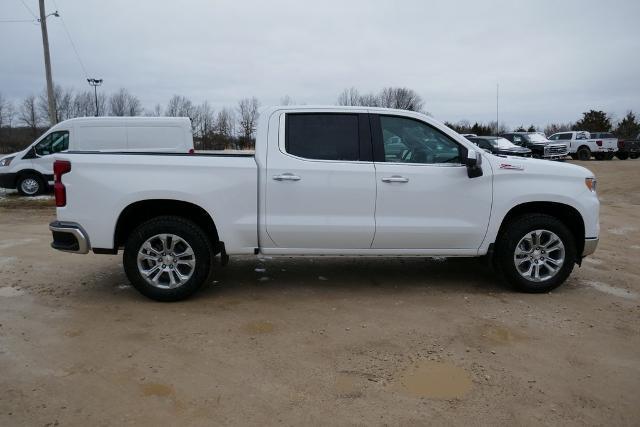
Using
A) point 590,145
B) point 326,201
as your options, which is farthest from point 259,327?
point 590,145

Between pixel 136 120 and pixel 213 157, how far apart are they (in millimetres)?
9231

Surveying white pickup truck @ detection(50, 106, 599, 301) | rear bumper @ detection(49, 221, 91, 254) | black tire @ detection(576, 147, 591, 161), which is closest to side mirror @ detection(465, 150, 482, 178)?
white pickup truck @ detection(50, 106, 599, 301)

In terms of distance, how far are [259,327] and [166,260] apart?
1.25 meters

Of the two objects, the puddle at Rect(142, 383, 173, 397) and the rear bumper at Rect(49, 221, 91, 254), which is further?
the rear bumper at Rect(49, 221, 91, 254)

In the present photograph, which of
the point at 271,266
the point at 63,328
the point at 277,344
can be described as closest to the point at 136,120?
the point at 271,266

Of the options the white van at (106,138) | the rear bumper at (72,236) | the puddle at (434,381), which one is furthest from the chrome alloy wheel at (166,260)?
the white van at (106,138)

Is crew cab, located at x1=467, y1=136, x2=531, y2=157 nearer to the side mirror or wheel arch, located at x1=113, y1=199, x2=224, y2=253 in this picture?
the side mirror

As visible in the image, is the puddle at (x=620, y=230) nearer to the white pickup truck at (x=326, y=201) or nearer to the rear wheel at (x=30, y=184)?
the white pickup truck at (x=326, y=201)

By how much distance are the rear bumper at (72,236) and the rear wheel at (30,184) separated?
11.1 metres

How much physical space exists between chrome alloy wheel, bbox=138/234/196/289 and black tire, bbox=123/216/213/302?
22 mm

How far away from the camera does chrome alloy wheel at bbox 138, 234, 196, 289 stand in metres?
5.00

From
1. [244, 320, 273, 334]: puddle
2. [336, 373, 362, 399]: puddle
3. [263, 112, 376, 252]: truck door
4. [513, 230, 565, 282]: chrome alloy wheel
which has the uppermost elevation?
[263, 112, 376, 252]: truck door

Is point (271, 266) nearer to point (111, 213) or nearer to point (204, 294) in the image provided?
point (204, 294)

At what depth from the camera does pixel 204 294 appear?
536 centimetres
